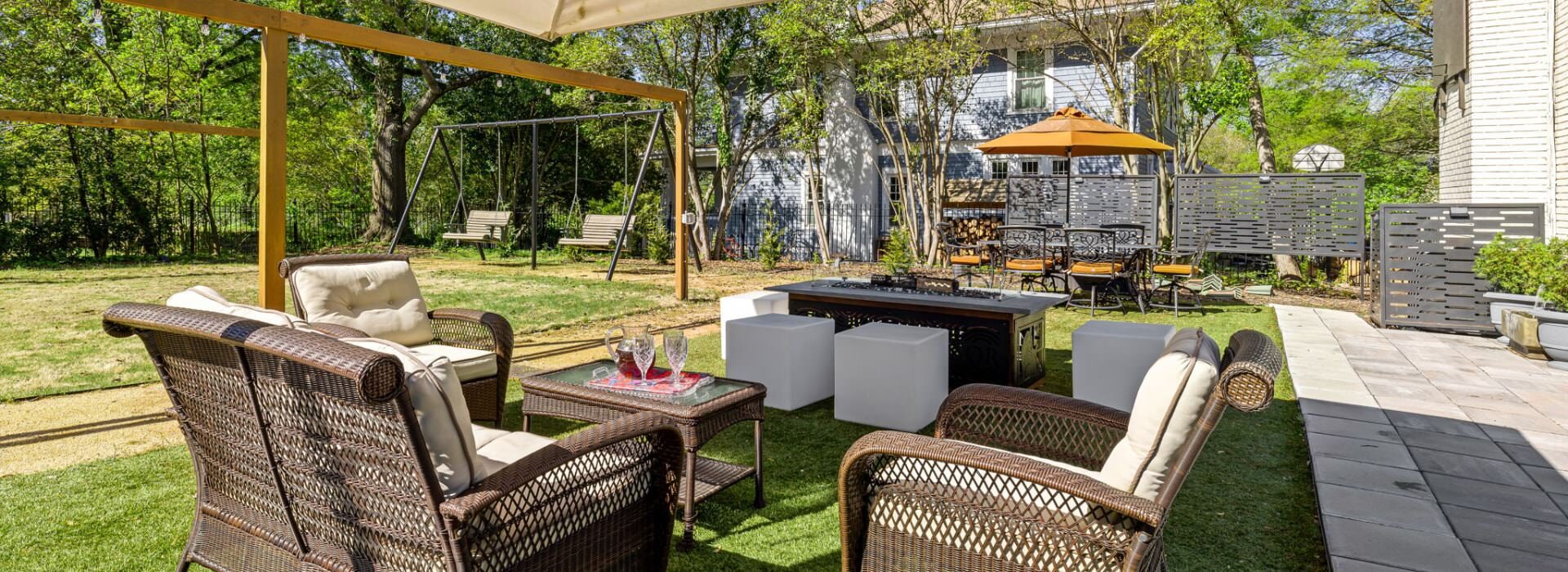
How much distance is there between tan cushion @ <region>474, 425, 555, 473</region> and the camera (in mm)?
2223

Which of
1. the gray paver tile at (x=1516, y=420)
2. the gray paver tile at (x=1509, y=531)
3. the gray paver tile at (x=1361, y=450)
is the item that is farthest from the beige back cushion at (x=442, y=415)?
the gray paver tile at (x=1516, y=420)

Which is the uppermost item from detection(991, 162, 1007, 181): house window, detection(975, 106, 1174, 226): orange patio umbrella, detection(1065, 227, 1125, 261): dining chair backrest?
detection(991, 162, 1007, 181): house window

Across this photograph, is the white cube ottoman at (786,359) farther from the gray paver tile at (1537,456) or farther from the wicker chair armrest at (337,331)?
the gray paver tile at (1537,456)

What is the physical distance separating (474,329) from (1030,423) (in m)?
2.84

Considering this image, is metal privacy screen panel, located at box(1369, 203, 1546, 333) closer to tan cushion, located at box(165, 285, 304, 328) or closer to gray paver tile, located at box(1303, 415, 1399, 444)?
gray paver tile, located at box(1303, 415, 1399, 444)

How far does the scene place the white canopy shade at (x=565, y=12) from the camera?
3.58 metres

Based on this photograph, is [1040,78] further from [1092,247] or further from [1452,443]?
[1452,443]

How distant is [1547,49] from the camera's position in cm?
757

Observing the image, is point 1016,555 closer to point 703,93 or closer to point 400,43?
point 400,43

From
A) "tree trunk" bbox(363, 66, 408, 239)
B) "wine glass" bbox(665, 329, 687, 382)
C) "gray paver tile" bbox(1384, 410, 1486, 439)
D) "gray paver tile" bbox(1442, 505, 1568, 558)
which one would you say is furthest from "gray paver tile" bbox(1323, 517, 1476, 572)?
"tree trunk" bbox(363, 66, 408, 239)

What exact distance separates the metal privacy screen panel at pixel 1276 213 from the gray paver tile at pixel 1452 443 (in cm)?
644

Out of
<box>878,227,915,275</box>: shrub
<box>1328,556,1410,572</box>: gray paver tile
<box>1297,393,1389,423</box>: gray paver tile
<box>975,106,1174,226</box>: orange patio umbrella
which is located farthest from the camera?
<box>878,227,915,275</box>: shrub

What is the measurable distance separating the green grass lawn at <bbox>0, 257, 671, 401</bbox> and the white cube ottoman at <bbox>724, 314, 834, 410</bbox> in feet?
10.5

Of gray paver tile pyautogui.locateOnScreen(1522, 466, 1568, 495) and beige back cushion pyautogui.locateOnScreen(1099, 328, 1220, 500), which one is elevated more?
beige back cushion pyautogui.locateOnScreen(1099, 328, 1220, 500)
